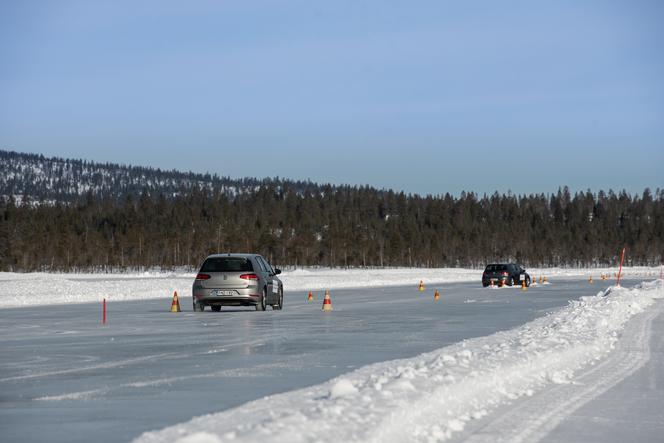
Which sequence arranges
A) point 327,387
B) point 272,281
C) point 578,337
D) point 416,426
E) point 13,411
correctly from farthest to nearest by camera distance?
point 272,281, point 578,337, point 327,387, point 13,411, point 416,426

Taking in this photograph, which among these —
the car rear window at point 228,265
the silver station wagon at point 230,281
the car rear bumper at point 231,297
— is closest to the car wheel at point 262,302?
the silver station wagon at point 230,281

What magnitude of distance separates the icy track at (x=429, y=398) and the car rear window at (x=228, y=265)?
12881 millimetres

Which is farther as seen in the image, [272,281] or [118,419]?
[272,281]

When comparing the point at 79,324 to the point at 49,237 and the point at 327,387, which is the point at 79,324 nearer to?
the point at 327,387

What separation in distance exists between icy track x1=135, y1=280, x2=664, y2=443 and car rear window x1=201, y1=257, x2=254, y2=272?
1288 centimetres

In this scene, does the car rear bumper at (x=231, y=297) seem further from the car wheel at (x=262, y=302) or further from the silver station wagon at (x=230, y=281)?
the car wheel at (x=262, y=302)

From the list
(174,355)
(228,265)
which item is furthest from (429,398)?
(228,265)

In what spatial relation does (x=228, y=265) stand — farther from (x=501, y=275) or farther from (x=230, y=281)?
(x=501, y=275)

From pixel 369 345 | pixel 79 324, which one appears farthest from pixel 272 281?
pixel 369 345

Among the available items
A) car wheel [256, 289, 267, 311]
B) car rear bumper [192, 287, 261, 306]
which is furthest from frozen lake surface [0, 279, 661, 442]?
car rear bumper [192, 287, 261, 306]

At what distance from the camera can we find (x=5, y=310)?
33.8 m

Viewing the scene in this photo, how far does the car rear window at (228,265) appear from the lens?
29531 millimetres

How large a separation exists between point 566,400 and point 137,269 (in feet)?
610

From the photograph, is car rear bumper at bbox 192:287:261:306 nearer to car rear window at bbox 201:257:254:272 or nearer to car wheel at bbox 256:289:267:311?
car wheel at bbox 256:289:267:311
